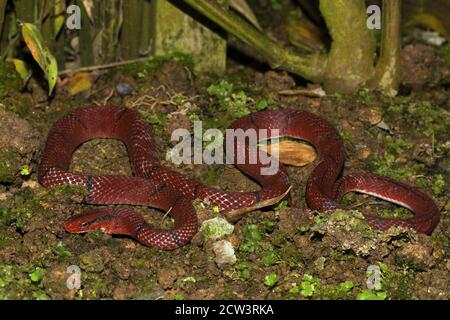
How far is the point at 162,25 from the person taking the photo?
823 cm

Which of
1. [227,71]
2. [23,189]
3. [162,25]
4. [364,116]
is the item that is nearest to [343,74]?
[364,116]

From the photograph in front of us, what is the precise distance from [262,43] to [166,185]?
201cm

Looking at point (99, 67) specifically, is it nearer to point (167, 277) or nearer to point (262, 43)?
point (262, 43)

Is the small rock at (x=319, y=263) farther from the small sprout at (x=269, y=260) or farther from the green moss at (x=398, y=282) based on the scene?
the green moss at (x=398, y=282)

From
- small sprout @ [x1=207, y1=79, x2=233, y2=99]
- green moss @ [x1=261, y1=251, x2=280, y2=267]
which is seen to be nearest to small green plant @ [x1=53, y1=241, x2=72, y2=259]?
green moss @ [x1=261, y1=251, x2=280, y2=267]

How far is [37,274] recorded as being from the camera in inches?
221

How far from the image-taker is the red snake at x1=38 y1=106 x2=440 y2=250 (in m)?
6.34

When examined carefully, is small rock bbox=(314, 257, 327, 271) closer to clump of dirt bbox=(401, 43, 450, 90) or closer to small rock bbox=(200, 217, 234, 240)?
small rock bbox=(200, 217, 234, 240)

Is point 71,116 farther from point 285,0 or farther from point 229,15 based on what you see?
point 285,0

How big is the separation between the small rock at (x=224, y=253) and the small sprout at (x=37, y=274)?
135 centimetres

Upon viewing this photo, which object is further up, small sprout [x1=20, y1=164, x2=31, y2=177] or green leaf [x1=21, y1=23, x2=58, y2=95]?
green leaf [x1=21, y1=23, x2=58, y2=95]

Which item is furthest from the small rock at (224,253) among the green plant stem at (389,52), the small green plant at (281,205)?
the green plant stem at (389,52)

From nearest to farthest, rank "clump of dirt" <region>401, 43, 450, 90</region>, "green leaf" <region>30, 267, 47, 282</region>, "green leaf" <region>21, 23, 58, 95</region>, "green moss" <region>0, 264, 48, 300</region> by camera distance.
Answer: "green moss" <region>0, 264, 48, 300</region> < "green leaf" <region>30, 267, 47, 282</region> < "green leaf" <region>21, 23, 58, 95</region> < "clump of dirt" <region>401, 43, 450, 90</region>

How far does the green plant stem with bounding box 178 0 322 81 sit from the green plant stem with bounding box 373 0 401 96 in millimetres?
672
